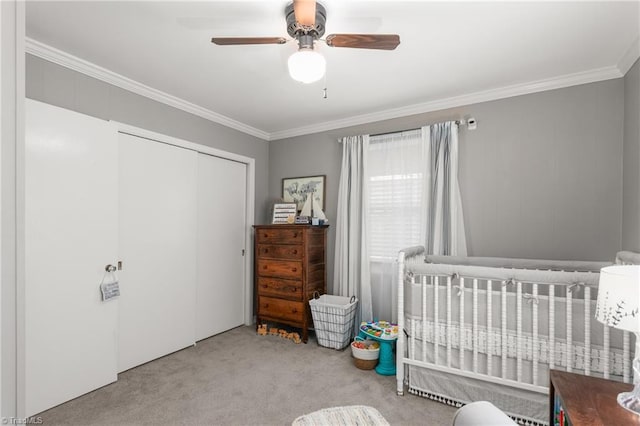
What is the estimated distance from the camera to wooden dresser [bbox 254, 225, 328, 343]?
10.9ft

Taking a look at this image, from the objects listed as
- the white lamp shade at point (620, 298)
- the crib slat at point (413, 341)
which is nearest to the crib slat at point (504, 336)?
the crib slat at point (413, 341)

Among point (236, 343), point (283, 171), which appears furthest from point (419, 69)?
point (236, 343)

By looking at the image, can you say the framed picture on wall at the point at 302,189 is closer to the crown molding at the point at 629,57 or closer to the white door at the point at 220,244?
the white door at the point at 220,244

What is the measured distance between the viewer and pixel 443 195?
296cm

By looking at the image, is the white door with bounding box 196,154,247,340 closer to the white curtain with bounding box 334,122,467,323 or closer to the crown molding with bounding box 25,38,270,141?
the crown molding with bounding box 25,38,270,141

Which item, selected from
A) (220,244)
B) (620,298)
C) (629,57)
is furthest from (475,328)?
(220,244)

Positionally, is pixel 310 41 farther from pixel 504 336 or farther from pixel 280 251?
pixel 280 251

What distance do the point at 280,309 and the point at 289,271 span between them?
0.43 meters

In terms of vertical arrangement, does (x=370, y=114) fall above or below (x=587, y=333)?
above

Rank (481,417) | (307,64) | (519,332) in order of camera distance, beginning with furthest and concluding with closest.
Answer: (519,332), (307,64), (481,417)

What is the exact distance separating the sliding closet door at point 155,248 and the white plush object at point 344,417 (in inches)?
64.5

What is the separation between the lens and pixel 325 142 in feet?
12.4

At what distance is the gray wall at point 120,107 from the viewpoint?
2170 millimetres

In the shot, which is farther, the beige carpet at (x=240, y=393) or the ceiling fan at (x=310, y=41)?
the beige carpet at (x=240, y=393)
